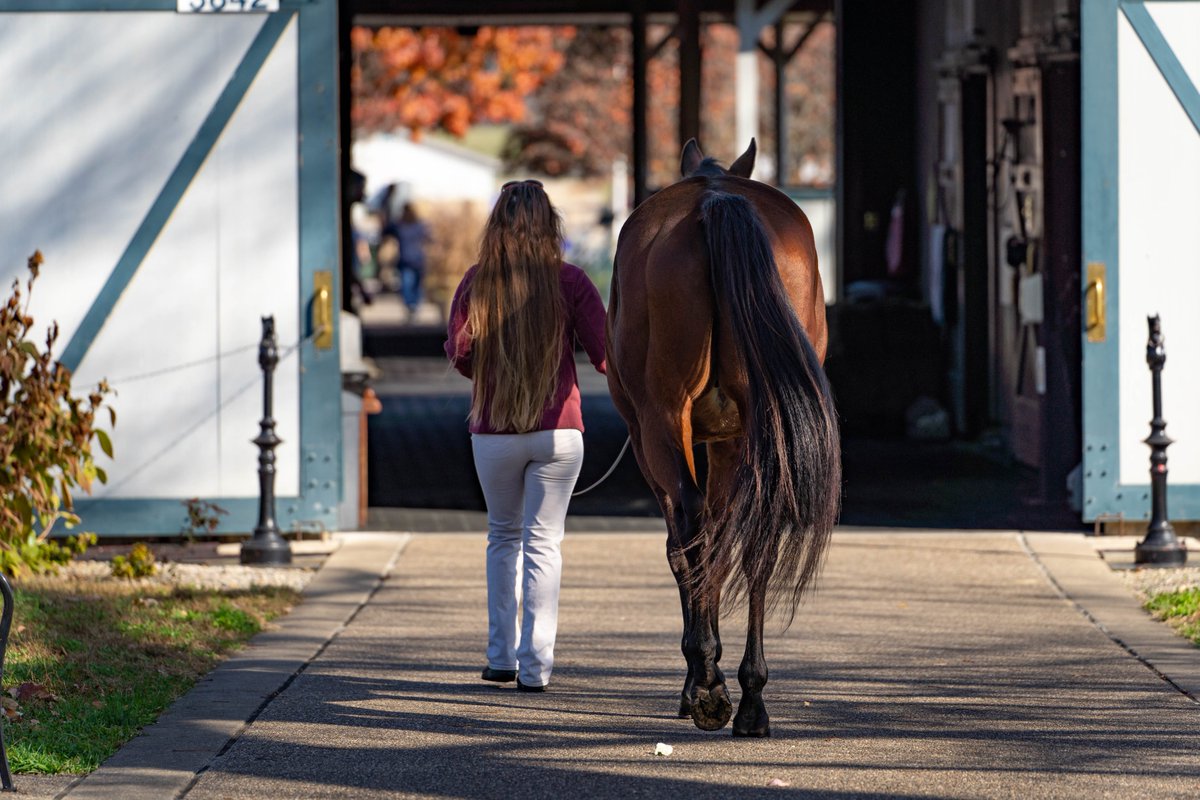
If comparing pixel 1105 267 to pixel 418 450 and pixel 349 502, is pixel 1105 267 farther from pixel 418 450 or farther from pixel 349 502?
pixel 418 450

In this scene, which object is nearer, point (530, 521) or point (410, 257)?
point (530, 521)

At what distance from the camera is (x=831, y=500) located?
5.67 m

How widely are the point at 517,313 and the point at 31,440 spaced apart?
2.89 meters

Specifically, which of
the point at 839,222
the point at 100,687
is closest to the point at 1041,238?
the point at 839,222

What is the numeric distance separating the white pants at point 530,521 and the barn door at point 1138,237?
422cm

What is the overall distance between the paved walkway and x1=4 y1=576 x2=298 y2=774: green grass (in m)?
0.14

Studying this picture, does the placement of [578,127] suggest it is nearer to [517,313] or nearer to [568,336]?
[568,336]

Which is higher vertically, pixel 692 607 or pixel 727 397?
pixel 727 397

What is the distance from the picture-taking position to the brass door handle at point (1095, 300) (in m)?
9.84

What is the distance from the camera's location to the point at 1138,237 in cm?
988

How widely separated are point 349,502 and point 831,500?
16.9 feet

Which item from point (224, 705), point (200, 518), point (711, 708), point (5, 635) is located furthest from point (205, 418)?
point (711, 708)

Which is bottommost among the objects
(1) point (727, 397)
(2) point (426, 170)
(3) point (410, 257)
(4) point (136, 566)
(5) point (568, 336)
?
(4) point (136, 566)

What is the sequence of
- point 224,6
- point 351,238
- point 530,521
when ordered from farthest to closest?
point 351,238
point 224,6
point 530,521
